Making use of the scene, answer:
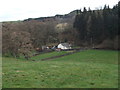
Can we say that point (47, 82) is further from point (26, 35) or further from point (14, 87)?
point (26, 35)

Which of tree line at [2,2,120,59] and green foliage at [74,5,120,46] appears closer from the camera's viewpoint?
green foliage at [74,5,120,46]

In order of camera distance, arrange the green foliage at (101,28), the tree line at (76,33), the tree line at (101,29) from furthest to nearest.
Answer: the tree line at (76,33), the green foliage at (101,28), the tree line at (101,29)

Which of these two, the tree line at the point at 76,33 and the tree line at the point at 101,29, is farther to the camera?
the tree line at the point at 76,33

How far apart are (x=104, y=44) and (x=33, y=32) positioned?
5834 cm

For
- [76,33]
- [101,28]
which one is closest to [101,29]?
[101,28]

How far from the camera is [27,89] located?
21.8ft

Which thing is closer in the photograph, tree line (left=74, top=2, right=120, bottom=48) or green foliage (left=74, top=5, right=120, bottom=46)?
tree line (left=74, top=2, right=120, bottom=48)

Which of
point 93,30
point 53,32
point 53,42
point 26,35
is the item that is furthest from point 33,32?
point 93,30

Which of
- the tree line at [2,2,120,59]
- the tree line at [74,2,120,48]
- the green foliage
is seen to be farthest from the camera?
the tree line at [2,2,120,59]

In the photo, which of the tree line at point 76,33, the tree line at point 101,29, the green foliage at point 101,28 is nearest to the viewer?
the tree line at point 101,29

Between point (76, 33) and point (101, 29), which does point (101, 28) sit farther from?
point (76, 33)

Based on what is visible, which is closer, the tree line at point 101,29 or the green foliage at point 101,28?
the tree line at point 101,29

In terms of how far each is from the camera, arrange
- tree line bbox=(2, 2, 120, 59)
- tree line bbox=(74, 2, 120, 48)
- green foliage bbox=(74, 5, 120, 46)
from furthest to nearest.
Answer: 1. tree line bbox=(2, 2, 120, 59)
2. green foliage bbox=(74, 5, 120, 46)
3. tree line bbox=(74, 2, 120, 48)

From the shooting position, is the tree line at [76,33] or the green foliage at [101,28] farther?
the tree line at [76,33]
